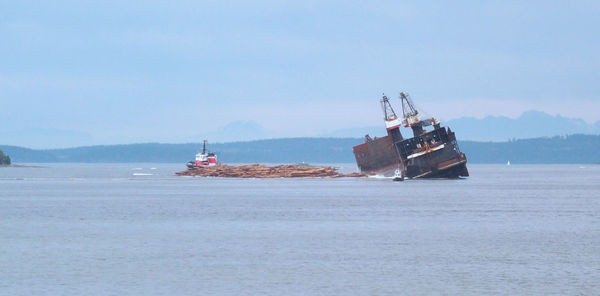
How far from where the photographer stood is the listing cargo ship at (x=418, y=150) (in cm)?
8806

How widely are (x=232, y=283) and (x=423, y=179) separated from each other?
77.2 meters

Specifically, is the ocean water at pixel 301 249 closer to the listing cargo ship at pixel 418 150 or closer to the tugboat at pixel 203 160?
the listing cargo ship at pixel 418 150

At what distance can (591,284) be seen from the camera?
25078 millimetres

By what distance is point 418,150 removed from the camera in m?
89.2

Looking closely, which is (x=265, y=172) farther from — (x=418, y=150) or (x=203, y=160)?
(x=418, y=150)

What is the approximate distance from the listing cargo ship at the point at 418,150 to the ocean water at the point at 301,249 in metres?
30.0

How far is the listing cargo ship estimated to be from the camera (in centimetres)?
8806

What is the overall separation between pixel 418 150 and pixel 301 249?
2265 inches

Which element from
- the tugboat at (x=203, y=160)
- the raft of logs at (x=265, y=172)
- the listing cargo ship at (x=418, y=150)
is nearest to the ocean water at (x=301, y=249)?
the listing cargo ship at (x=418, y=150)

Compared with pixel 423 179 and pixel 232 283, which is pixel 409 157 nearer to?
pixel 423 179

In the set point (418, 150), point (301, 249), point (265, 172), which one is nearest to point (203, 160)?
point (265, 172)

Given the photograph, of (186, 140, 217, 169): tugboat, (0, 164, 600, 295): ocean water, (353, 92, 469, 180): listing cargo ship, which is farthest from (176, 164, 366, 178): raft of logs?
(0, 164, 600, 295): ocean water

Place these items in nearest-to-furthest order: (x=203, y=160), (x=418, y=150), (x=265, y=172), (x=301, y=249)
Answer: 1. (x=301, y=249)
2. (x=418, y=150)
3. (x=265, y=172)
4. (x=203, y=160)

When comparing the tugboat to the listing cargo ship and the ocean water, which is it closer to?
the listing cargo ship
